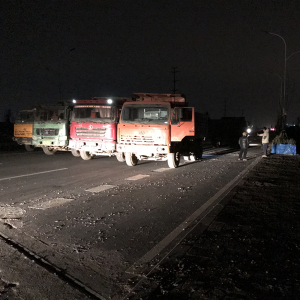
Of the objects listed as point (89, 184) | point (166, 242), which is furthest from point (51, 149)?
point (166, 242)

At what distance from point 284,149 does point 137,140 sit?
12571 millimetres

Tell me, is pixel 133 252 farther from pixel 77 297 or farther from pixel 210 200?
pixel 210 200

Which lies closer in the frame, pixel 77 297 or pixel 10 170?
pixel 77 297

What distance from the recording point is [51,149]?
60.8 ft

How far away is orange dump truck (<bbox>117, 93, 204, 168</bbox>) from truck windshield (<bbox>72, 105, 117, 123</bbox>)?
860 mm

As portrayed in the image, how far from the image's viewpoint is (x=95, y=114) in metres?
14.2

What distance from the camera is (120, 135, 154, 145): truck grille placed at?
12703 mm

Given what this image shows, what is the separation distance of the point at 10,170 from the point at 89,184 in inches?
161

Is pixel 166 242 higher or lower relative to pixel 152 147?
lower

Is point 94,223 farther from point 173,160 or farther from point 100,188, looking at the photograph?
point 173,160

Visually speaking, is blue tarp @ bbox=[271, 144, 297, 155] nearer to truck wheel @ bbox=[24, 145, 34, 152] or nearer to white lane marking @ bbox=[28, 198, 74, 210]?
truck wheel @ bbox=[24, 145, 34, 152]

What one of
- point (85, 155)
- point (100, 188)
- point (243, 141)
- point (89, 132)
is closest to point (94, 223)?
point (100, 188)

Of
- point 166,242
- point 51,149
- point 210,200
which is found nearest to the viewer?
point 166,242

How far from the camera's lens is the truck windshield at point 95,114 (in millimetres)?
13805
